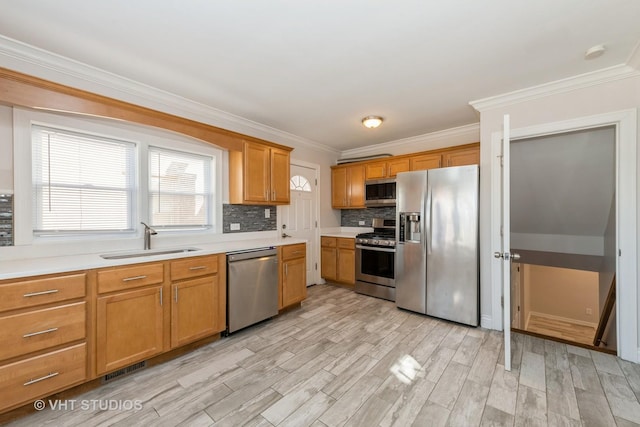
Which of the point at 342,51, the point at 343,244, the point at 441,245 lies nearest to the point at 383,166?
the point at 343,244

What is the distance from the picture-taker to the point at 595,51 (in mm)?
1994

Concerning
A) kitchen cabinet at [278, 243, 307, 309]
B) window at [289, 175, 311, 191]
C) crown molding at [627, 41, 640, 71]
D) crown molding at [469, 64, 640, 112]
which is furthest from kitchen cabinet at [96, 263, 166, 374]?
crown molding at [627, 41, 640, 71]

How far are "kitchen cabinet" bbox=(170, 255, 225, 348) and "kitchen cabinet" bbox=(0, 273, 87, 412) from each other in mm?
607

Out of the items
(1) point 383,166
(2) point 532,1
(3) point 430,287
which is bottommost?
(3) point 430,287

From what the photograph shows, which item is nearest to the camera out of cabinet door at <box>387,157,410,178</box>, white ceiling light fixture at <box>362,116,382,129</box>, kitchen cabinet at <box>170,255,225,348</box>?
kitchen cabinet at <box>170,255,225,348</box>

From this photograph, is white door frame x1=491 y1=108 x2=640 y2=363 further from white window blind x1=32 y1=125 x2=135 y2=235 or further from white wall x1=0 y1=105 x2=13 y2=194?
white wall x1=0 y1=105 x2=13 y2=194

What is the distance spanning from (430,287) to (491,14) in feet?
8.77

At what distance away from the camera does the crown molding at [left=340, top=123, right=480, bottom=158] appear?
3781mm

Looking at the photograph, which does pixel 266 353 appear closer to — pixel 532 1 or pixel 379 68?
pixel 379 68

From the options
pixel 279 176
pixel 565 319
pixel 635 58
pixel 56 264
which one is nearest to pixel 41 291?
pixel 56 264

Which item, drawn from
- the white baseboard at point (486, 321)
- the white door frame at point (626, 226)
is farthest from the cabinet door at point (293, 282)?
the white door frame at point (626, 226)

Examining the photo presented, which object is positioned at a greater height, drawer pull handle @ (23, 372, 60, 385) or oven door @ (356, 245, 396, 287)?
Result: oven door @ (356, 245, 396, 287)

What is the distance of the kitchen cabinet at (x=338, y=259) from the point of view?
4.38 metres

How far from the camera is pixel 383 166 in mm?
4410
